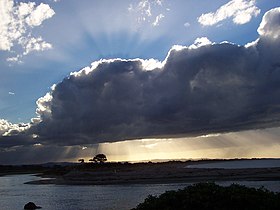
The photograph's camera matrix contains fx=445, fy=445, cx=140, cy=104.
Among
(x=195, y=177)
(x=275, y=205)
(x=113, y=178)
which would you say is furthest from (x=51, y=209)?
(x=113, y=178)

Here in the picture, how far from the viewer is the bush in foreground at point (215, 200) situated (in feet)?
75.4

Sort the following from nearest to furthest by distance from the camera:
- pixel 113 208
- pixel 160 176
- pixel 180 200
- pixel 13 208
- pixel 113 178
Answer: pixel 180 200 < pixel 113 208 < pixel 13 208 < pixel 160 176 < pixel 113 178

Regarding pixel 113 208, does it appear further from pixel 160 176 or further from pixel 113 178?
pixel 113 178

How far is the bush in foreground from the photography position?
75.4 feet

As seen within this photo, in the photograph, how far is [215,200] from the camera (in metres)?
23.6

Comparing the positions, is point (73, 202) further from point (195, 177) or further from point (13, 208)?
point (195, 177)

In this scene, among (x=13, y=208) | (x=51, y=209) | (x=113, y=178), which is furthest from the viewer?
(x=113, y=178)

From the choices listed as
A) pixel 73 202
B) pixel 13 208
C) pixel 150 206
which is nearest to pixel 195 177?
pixel 73 202

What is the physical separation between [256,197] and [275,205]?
1.11m

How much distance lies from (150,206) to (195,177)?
88.0m

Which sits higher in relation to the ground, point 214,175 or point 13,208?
point 214,175

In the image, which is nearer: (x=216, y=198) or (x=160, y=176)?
(x=216, y=198)

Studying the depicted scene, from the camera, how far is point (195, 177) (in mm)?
110500

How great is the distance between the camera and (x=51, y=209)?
58.6 metres
